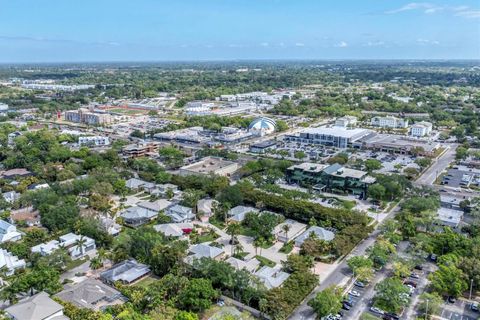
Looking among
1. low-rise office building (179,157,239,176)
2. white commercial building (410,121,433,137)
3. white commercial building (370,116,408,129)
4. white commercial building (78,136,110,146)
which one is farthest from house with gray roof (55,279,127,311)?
white commercial building (370,116,408,129)

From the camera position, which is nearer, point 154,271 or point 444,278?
point 444,278

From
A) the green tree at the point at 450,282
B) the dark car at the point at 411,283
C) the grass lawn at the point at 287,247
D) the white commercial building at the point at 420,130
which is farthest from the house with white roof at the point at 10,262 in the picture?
the white commercial building at the point at 420,130

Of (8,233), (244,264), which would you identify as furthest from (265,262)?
(8,233)

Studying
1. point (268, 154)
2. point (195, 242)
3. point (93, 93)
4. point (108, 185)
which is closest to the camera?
point (195, 242)

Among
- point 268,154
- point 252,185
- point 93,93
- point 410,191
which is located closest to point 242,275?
point 252,185

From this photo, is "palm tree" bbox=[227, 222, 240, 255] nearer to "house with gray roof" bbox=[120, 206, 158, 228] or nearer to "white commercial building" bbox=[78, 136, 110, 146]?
"house with gray roof" bbox=[120, 206, 158, 228]

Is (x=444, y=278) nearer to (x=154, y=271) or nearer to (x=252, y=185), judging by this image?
(x=154, y=271)

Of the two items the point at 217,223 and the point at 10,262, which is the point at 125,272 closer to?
the point at 10,262

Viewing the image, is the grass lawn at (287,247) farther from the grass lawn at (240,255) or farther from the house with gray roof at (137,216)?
the house with gray roof at (137,216)
